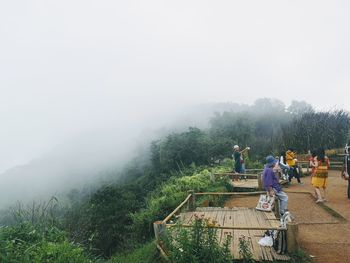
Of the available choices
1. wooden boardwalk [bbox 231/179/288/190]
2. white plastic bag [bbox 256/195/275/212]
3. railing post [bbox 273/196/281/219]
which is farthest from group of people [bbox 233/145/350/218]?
wooden boardwalk [bbox 231/179/288/190]

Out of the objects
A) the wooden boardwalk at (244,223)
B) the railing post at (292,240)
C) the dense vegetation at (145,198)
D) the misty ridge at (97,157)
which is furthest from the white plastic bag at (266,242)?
the misty ridge at (97,157)

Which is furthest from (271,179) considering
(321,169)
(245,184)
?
(245,184)

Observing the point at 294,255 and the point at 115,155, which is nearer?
the point at 294,255

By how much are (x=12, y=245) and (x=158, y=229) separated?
2.60 metres

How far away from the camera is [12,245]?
19.2 feet

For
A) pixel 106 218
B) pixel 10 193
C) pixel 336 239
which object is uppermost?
pixel 336 239

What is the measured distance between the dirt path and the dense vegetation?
3.20m

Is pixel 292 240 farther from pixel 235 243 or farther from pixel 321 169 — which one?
pixel 321 169

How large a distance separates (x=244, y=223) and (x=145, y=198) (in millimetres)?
9465

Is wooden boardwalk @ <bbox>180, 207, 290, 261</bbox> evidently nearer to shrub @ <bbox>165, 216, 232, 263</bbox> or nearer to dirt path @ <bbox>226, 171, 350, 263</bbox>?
shrub @ <bbox>165, 216, 232, 263</bbox>

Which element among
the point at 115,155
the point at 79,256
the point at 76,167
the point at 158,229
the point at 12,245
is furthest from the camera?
the point at 76,167

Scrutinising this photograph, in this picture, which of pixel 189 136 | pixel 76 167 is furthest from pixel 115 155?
pixel 189 136

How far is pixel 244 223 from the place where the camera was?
8.57m

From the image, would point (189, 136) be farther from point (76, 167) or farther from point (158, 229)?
point (76, 167)
